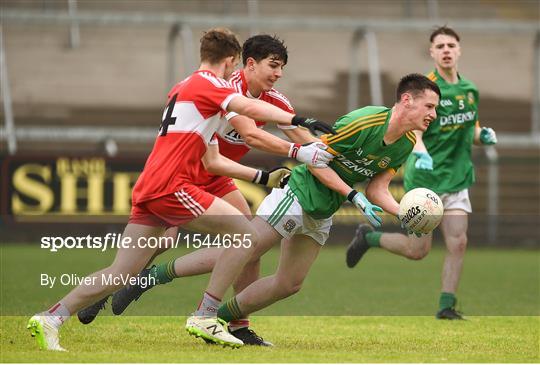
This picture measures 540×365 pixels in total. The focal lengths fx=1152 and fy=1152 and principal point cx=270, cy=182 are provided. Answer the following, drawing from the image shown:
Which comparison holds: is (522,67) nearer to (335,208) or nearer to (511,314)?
(511,314)

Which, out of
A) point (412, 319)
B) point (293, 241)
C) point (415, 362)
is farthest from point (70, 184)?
point (415, 362)

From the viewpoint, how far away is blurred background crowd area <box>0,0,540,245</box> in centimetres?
1919

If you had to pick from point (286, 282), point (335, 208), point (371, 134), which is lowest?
point (286, 282)

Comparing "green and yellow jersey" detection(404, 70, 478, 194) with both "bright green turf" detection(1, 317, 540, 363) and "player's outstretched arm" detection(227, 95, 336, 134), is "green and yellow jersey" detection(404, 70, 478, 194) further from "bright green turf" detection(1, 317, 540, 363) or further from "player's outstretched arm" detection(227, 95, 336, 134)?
"player's outstretched arm" detection(227, 95, 336, 134)

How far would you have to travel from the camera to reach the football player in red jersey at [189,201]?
276 inches

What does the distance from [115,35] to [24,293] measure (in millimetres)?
13168

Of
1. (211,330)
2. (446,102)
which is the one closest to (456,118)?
(446,102)

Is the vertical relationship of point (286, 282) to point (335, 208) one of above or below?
below

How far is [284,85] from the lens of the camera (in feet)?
73.2

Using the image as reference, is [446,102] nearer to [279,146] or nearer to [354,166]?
[354,166]

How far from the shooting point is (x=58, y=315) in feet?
22.7

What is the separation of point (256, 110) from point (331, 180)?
0.79 metres

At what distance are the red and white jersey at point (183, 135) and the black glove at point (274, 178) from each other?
566mm

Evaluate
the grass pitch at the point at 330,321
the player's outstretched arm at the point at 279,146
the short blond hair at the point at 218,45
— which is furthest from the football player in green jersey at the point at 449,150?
the short blond hair at the point at 218,45
